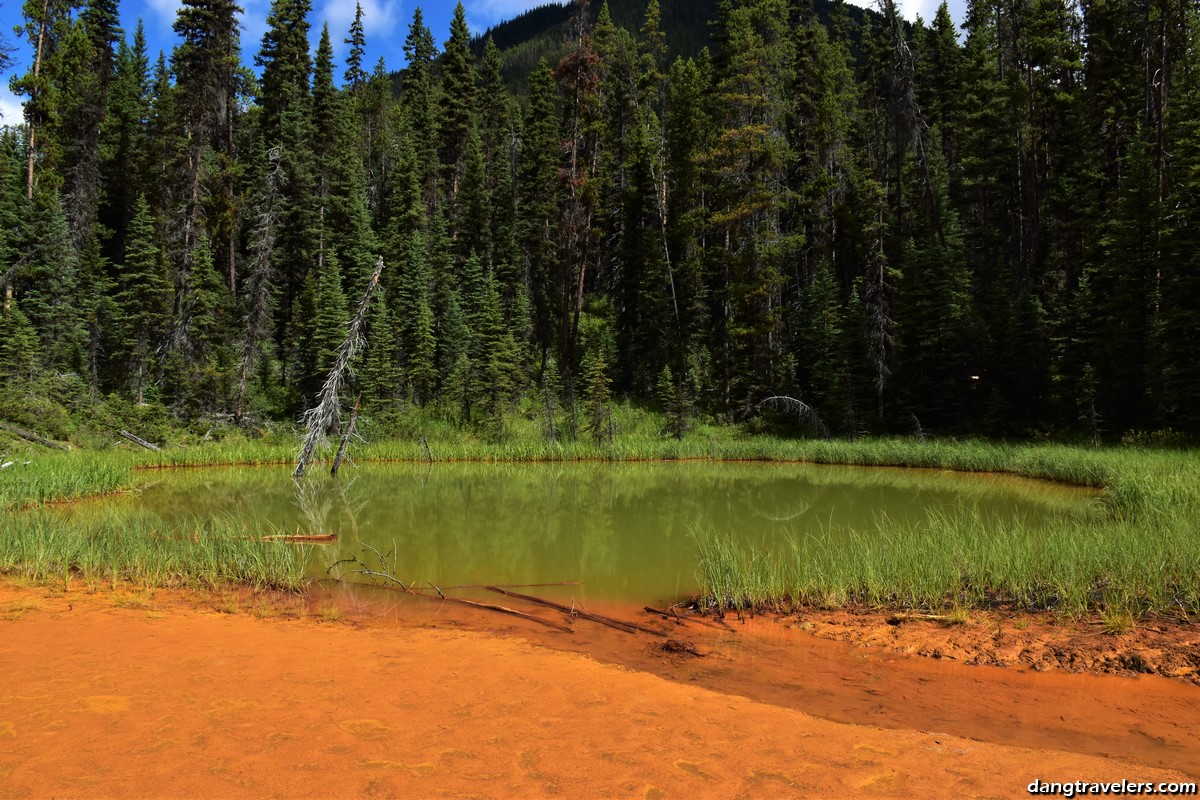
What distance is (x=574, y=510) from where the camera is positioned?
47.7ft

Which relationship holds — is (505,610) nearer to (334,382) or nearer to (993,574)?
(993,574)

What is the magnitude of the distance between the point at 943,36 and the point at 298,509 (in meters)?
46.8

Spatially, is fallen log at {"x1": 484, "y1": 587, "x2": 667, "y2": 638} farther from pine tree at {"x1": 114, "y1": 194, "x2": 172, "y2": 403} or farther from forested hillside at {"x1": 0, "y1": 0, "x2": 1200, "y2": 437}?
pine tree at {"x1": 114, "y1": 194, "x2": 172, "y2": 403}

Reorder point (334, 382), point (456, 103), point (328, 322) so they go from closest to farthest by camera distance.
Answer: point (334, 382), point (328, 322), point (456, 103)

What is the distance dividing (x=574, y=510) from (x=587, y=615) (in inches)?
285

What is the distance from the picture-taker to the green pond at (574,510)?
9.73m

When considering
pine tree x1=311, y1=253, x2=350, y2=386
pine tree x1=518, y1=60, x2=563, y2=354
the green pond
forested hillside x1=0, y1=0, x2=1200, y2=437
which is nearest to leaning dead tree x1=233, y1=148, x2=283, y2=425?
forested hillside x1=0, y1=0, x2=1200, y2=437

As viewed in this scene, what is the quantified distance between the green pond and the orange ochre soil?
3.03 m

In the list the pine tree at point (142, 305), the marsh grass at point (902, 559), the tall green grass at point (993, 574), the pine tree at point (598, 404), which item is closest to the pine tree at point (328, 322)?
the pine tree at point (142, 305)

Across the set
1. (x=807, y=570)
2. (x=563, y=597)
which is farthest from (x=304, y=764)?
(x=807, y=570)

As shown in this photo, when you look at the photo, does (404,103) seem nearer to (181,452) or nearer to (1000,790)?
(181,452)

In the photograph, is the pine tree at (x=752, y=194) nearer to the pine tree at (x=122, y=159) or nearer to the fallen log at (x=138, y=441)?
the fallen log at (x=138, y=441)

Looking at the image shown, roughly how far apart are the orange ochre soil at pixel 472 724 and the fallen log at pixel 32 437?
17.3 meters

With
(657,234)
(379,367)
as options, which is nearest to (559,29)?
(657,234)
